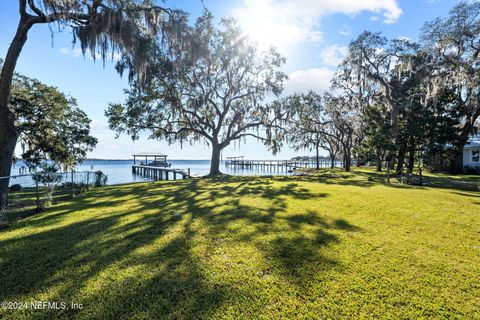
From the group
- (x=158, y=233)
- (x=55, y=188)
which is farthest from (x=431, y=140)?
(x=55, y=188)

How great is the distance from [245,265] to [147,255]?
→ 1424 mm

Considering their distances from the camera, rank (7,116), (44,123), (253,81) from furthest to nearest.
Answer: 1. (253,81)
2. (44,123)
3. (7,116)

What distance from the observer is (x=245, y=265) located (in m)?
3.04

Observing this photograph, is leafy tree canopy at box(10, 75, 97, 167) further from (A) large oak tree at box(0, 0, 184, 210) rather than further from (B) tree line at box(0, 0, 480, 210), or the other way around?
(A) large oak tree at box(0, 0, 184, 210)

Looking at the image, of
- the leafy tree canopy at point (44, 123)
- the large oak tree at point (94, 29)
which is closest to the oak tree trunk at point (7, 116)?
the large oak tree at point (94, 29)

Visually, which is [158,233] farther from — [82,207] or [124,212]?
[82,207]

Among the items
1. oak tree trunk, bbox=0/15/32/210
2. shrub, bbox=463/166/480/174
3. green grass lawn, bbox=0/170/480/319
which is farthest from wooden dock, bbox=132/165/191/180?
shrub, bbox=463/166/480/174

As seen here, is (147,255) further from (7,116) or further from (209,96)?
(209,96)

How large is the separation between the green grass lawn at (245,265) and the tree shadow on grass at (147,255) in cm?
2

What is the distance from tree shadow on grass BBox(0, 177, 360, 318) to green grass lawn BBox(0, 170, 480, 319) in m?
0.02

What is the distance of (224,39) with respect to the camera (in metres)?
16.5

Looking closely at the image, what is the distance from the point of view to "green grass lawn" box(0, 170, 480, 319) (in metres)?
2.25

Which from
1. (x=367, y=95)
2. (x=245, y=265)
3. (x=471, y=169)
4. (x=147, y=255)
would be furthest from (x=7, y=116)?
(x=471, y=169)

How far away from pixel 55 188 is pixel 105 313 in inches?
300
